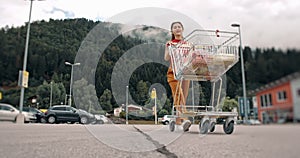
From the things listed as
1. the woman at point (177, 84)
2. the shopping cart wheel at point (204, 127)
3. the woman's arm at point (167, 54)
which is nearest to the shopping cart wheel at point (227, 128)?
the shopping cart wheel at point (204, 127)

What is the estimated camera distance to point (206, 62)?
3.83 feet

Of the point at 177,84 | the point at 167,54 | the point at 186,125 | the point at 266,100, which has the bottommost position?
the point at 186,125

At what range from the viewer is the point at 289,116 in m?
0.48

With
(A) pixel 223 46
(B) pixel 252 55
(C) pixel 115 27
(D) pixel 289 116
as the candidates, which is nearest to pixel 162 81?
(C) pixel 115 27

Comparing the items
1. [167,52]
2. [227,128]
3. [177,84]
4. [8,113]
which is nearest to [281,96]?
[8,113]

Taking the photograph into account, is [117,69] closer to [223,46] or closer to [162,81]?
[162,81]

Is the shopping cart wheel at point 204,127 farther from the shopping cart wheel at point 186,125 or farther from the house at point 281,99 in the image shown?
the house at point 281,99

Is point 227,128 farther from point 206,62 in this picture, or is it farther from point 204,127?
point 206,62

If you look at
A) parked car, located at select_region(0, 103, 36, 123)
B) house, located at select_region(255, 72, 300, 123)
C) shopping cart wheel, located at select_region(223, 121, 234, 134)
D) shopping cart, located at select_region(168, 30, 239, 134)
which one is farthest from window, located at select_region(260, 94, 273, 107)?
shopping cart wheel, located at select_region(223, 121, 234, 134)

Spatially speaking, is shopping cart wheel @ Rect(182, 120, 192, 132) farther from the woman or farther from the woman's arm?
the woman's arm

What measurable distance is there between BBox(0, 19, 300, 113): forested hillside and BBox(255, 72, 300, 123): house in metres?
0.04

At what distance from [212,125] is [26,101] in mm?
1003

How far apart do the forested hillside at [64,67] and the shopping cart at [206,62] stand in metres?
0.05

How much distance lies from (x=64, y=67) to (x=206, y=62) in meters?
0.60
